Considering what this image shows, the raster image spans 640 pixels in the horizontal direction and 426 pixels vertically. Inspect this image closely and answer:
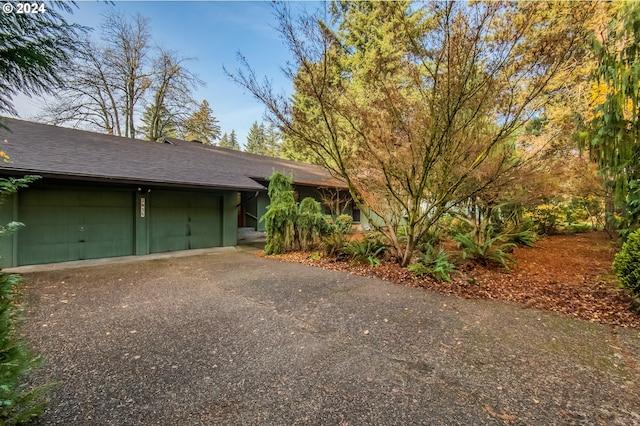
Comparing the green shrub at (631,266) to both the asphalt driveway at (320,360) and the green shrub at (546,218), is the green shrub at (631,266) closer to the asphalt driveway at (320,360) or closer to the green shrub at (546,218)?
the asphalt driveway at (320,360)

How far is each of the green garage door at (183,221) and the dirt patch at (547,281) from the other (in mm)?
3024

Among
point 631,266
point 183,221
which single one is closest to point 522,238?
point 631,266

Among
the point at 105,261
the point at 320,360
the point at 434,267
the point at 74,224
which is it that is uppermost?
the point at 74,224

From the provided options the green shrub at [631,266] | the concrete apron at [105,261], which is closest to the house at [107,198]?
the concrete apron at [105,261]

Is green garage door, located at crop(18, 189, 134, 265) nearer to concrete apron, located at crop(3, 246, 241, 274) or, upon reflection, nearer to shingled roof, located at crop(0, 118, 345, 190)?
concrete apron, located at crop(3, 246, 241, 274)

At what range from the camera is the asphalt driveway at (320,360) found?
2016 millimetres

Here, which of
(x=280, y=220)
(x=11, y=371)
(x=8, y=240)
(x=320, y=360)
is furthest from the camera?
(x=280, y=220)

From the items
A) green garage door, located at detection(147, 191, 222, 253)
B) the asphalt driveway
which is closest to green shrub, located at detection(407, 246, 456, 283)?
the asphalt driveway

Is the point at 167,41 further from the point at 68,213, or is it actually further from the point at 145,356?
the point at 145,356

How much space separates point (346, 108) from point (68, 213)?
7.06m

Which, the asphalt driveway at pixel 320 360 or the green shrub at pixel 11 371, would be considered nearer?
the green shrub at pixel 11 371

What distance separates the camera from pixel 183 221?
29.6ft

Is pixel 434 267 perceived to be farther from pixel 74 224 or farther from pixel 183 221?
pixel 74 224

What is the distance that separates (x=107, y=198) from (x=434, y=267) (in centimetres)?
815
